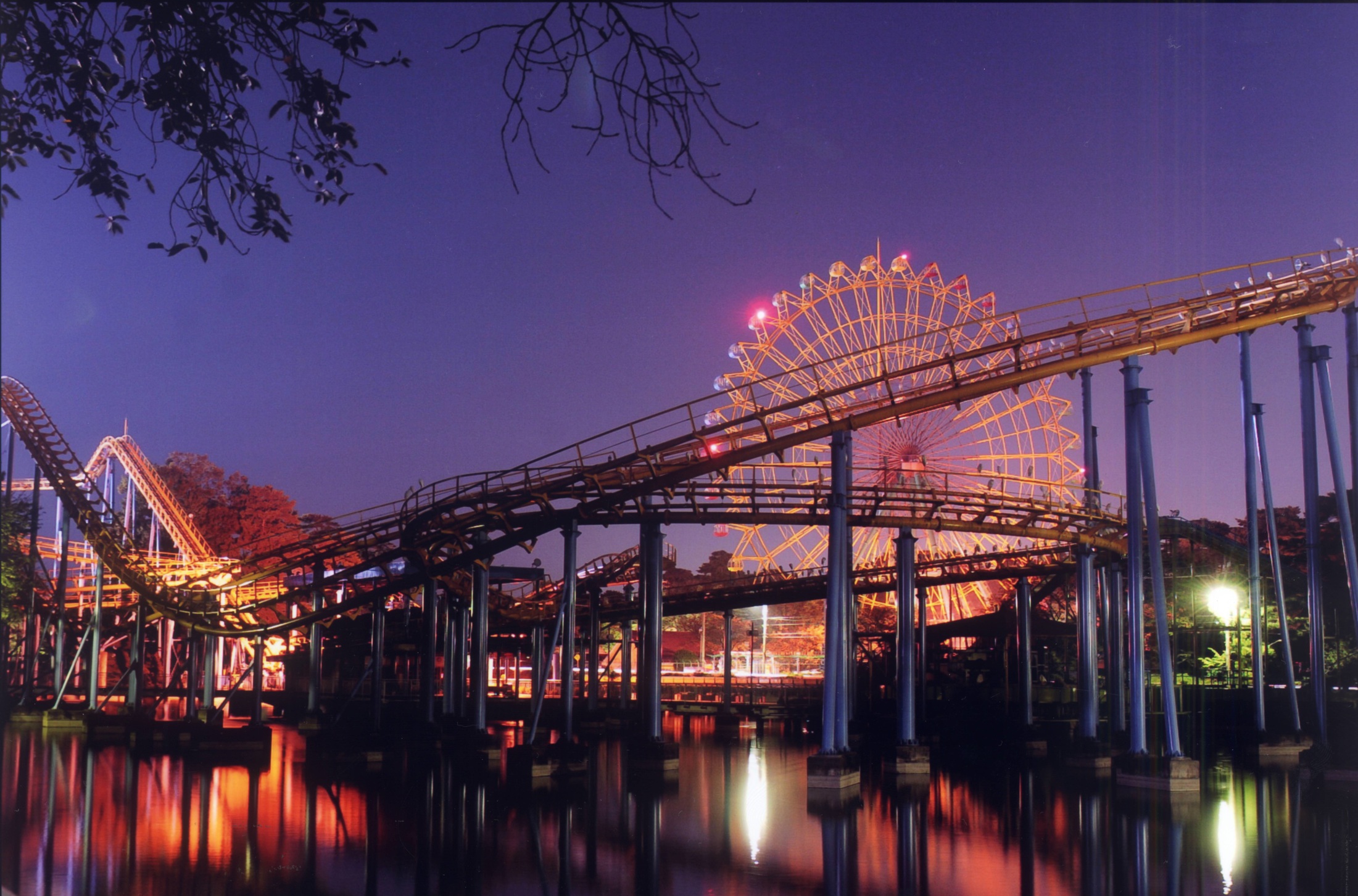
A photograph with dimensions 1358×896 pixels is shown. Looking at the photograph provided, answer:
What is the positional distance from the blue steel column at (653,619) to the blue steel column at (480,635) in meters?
3.55

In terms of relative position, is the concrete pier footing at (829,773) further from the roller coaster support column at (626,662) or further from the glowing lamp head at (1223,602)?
the glowing lamp head at (1223,602)

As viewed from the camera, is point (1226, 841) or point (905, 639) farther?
point (905, 639)

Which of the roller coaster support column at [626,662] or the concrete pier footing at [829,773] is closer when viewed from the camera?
the concrete pier footing at [829,773]

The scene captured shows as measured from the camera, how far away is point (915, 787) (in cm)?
2155

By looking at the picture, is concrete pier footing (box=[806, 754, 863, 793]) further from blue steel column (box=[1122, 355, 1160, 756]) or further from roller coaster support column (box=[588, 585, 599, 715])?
roller coaster support column (box=[588, 585, 599, 715])

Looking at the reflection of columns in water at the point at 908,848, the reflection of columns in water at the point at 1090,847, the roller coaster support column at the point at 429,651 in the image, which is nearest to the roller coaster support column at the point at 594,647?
the roller coaster support column at the point at 429,651

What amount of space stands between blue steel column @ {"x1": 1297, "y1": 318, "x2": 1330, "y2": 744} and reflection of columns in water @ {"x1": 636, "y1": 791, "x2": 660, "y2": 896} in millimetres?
13230

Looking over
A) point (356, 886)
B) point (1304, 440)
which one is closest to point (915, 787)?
point (1304, 440)

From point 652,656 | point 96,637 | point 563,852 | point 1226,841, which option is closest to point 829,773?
point 652,656

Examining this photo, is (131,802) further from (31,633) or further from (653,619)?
(31,633)

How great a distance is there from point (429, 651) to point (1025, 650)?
15334 millimetres

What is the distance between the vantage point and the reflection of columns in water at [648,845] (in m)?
11.8

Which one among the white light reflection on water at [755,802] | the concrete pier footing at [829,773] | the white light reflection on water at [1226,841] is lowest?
A: the white light reflection on water at [755,802]

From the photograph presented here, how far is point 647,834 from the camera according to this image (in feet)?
50.7
